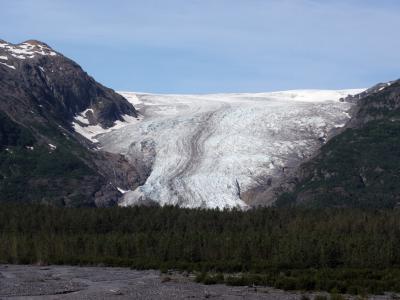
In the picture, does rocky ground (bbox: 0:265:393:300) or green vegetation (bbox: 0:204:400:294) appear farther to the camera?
green vegetation (bbox: 0:204:400:294)

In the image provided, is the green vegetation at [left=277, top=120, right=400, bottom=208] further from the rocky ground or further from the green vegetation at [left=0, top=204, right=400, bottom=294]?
the rocky ground

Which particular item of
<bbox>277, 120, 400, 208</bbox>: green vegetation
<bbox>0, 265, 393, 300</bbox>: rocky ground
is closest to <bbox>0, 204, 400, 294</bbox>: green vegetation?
<bbox>0, 265, 393, 300</bbox>: rocky ground

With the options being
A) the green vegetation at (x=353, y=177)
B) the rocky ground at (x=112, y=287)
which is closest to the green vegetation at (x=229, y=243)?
the rocky ground at (x=112, y=287)

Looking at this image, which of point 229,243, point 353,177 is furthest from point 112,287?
point 353,177

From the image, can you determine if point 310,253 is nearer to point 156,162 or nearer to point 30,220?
point 30,220

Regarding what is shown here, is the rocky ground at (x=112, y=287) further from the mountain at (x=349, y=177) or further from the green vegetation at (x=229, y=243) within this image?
the mountain at (x=349, y=177)
